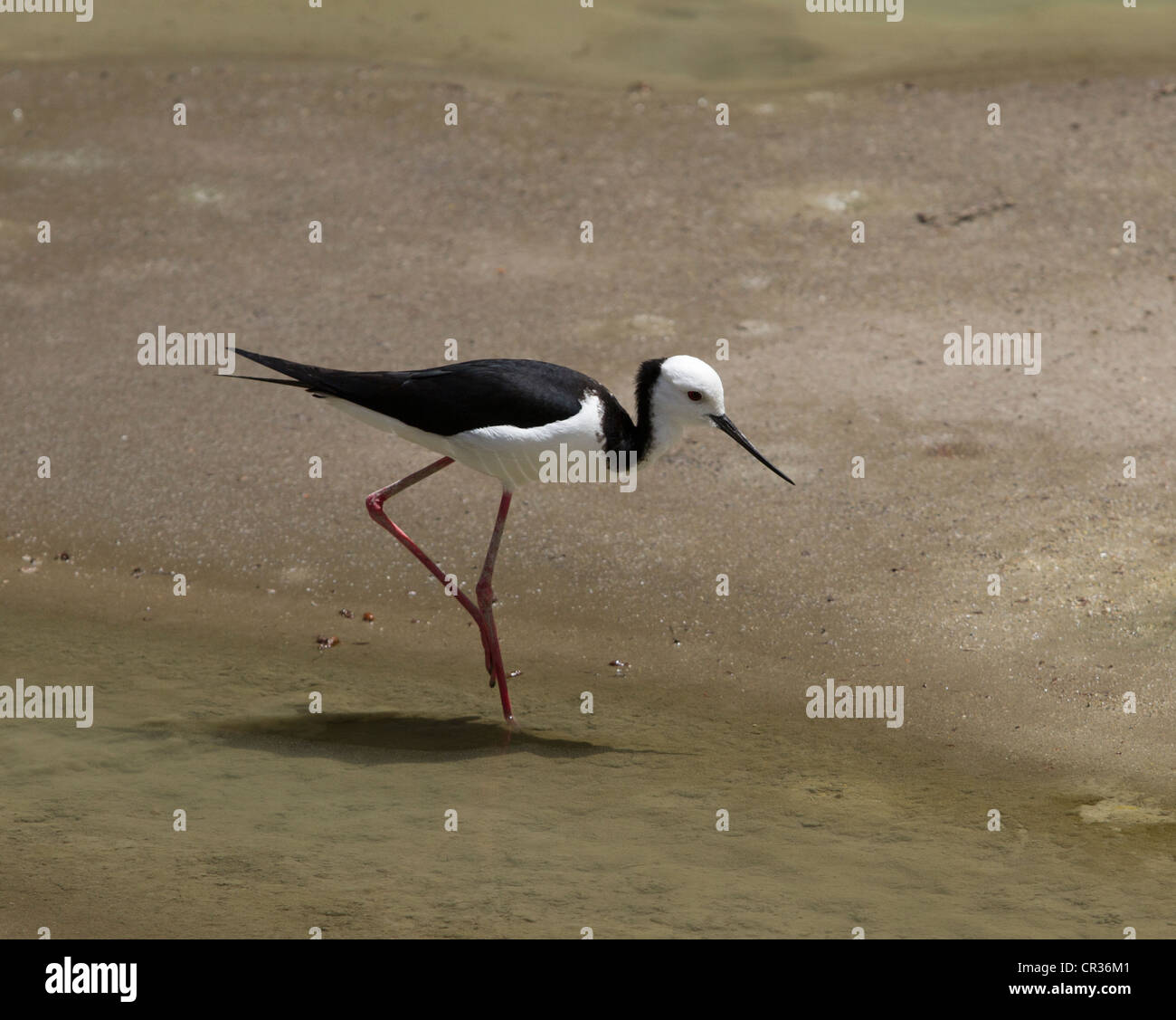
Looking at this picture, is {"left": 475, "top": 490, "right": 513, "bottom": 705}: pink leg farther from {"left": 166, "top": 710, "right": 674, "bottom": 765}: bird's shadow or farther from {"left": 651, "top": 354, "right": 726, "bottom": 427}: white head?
{"left": 651, "top": 354, "right": 726, "bottom": 427}: white head

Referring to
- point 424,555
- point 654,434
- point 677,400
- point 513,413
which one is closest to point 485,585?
point 424,555

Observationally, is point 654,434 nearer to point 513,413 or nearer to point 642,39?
point 513,413

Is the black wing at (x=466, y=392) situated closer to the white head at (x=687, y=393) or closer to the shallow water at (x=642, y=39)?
the white head at (x=687, y=393)

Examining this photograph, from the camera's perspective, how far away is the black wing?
572 centimetres

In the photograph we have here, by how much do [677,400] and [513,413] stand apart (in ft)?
2.11

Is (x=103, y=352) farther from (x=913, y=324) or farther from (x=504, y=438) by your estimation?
(x=913, y=324)

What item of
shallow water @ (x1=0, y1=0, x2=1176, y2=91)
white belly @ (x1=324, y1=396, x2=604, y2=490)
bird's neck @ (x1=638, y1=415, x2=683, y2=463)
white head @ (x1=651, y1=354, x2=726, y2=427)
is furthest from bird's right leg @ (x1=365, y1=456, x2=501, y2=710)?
shallow water @ (x1=0, y1=0, x2=1176, y2=91)

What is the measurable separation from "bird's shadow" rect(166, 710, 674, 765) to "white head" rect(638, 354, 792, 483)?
121cm

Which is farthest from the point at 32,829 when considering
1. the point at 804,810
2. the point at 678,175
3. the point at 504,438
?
the point at 678,175

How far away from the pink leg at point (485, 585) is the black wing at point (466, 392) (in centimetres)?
36

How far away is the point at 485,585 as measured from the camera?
5.95 meters

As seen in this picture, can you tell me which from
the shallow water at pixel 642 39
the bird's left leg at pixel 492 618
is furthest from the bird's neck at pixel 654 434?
the shallow water at pixel 642 39

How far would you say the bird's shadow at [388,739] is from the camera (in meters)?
5.61

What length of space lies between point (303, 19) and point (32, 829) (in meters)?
9.01
